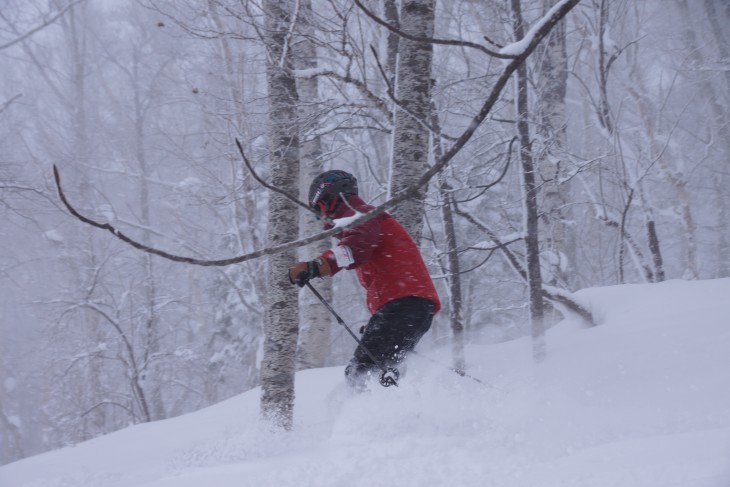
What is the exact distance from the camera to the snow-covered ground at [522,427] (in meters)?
2.46

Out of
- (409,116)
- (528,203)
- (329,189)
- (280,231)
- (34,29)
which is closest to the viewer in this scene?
(329,189)

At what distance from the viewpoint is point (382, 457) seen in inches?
108

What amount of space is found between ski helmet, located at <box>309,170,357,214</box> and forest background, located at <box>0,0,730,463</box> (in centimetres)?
70

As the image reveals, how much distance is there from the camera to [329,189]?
4043 mm

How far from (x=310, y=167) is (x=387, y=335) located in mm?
5869

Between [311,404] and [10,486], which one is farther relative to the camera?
[311,404]

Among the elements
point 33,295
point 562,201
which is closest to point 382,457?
point 562,201

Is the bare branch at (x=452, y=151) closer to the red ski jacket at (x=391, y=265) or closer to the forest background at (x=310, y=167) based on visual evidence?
the forest background at (x=310, y=167)

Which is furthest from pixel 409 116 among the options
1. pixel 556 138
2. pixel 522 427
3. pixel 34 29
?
pixel 34 29

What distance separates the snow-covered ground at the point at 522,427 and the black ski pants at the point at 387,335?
0.18m

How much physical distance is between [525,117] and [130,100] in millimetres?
20857

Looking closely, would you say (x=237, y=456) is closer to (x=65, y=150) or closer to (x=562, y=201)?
(x=562, y=201)

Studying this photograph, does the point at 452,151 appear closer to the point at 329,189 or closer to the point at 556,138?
the point at 329,189

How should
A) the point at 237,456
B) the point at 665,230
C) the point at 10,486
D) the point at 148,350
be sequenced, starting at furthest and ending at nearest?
the point at 665,230, the point at 148,350, the point at 10,486, the point at 237,456
